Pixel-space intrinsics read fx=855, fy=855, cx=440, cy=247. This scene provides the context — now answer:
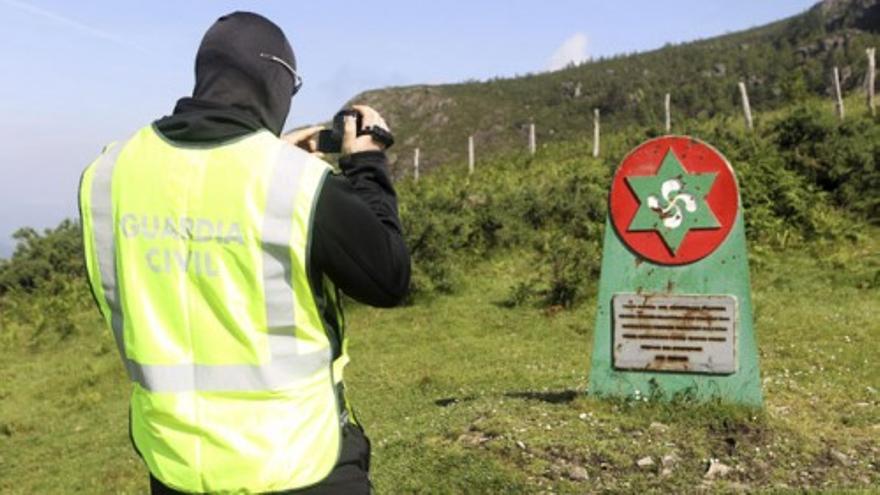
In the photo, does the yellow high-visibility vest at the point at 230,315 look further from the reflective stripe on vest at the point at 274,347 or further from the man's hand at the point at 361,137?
the man's hand at the point at 361,137

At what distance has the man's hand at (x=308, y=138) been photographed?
92.7 inches

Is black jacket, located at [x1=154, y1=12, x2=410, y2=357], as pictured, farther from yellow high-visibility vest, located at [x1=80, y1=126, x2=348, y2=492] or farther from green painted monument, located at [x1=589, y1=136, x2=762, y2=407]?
green painted monument, located at [x1=589, y1=136, x2=762, y2=407]

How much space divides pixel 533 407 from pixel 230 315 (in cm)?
505

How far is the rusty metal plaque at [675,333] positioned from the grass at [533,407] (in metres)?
0.33

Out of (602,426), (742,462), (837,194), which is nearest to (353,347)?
(602,426)

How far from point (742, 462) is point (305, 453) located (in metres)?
4.30

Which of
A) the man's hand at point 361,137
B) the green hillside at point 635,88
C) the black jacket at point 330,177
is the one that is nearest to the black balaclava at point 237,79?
the black jacket at point 330,177

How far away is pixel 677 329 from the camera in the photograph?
6449 millimetres

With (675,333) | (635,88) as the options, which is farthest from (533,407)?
(635,88)

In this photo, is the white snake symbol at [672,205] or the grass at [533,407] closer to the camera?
the grass at [533,407]

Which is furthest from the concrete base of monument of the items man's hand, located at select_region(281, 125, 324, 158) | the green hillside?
the green hillside

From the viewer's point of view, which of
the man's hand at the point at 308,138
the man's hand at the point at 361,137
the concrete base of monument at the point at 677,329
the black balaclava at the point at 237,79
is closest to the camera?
the black balaclava at the point at 237,79

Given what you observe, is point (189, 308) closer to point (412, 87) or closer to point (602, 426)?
point (602, 426)

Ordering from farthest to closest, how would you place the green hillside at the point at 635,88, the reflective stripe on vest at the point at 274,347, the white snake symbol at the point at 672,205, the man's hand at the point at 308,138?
the green hillside at the point at 635,88 < the white snake symbol at the point at 672,205 < the man's hand at the point at 308,138 < the reflective stripe on vest at the point at 274,347
